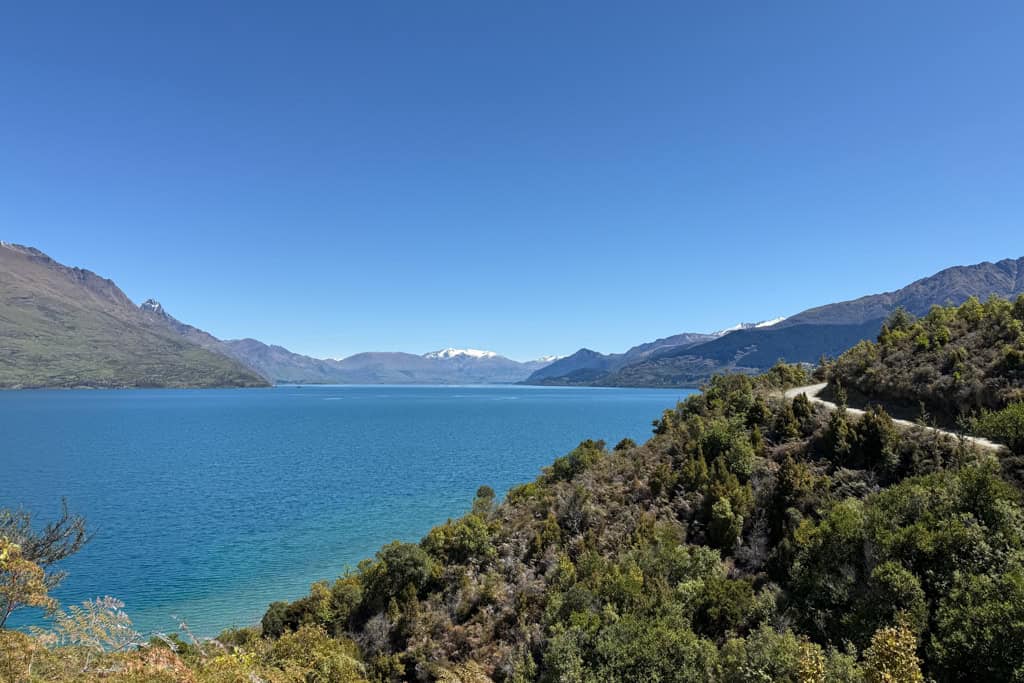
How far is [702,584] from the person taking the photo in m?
18.7

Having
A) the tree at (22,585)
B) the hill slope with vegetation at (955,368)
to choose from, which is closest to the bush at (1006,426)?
the hill slope with vegetation at (955,368)

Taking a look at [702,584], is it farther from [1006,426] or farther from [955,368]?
[955,368]

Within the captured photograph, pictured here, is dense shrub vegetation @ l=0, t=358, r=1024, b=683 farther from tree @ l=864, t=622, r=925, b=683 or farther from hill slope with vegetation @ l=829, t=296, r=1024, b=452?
hill slope with vegetation @ l=829, t=296, r=1024, b=452

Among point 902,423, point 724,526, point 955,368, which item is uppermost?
point 955,368

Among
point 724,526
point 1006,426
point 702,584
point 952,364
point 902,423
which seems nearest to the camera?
point 702,584

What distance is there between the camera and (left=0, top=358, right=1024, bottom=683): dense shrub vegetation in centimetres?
1246

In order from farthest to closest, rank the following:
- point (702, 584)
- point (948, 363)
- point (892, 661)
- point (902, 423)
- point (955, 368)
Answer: point (948, 363) < point (955, 368) < point (902, 423) < point (702, 584) < point (892, 661)

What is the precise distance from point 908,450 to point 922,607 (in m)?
11.7

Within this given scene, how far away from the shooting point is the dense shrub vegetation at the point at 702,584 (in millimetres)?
12461

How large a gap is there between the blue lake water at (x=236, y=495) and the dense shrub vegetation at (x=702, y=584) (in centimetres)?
1112

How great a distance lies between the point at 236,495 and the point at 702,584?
52944mm

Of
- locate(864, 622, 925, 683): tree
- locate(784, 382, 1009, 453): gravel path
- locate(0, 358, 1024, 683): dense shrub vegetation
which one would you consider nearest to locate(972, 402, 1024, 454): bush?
locate(784, 382, 1009, 453): gravel path

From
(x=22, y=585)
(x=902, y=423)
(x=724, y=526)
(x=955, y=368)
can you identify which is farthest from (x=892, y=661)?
(x=955, y=368)

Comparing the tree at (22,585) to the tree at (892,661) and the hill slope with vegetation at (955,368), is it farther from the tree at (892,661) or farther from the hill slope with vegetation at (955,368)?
the hill slope with vegetation at (955,368)
